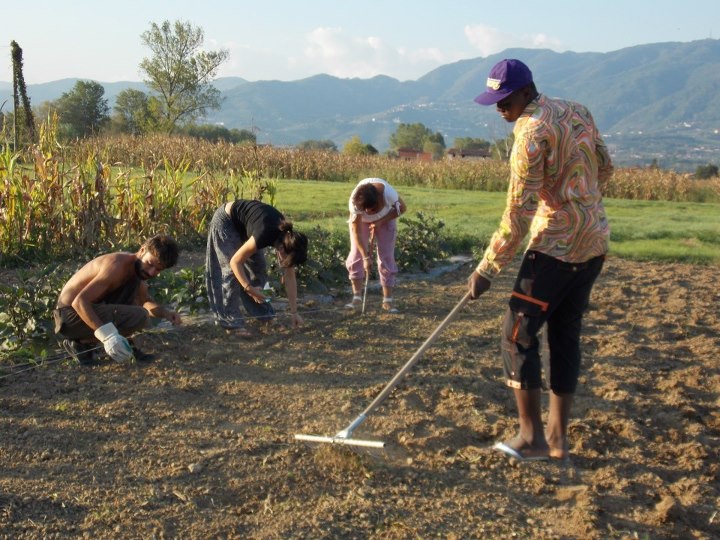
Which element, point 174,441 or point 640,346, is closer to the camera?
point 174,441

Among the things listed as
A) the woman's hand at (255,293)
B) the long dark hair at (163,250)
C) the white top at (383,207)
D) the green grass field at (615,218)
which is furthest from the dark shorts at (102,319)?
the green grass field at (615,218)

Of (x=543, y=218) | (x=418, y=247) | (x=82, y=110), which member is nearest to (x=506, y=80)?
(x=543, y=218)

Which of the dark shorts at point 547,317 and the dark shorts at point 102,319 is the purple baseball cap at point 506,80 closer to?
the dark shorts at point 547,317

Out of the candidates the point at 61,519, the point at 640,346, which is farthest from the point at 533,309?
the point at 640,346

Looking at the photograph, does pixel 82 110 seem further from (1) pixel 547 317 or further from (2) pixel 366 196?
(1) pixel 547 317

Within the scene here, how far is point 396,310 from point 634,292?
9.26 feet

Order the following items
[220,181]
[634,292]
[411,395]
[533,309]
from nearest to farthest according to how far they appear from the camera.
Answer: [533,309], [411,395], [634,292], [220,181]

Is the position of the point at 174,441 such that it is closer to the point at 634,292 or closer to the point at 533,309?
the point at 533,309

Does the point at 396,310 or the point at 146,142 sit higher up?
the point at 146,142

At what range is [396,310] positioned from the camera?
754 centimetres

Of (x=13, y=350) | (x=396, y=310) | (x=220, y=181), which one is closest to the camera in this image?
(x=13, y=350)

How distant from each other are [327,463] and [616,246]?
866cm

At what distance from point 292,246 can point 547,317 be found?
2315mm

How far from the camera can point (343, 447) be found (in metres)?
4.18
